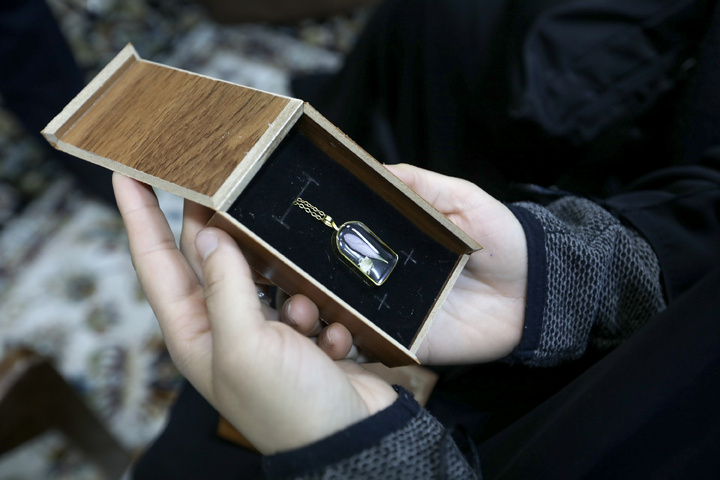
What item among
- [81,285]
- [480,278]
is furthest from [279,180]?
[81,285]

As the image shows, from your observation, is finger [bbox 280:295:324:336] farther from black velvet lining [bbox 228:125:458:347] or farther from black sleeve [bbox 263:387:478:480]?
black sleeve [bbox 263:387:478:480]

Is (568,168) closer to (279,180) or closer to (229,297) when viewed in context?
(279,180)

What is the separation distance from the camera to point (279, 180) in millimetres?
601

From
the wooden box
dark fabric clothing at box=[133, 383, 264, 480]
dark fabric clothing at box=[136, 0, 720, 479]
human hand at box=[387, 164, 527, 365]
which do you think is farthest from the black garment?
dark fabric clothing at box=[133, 383, 264, 480]

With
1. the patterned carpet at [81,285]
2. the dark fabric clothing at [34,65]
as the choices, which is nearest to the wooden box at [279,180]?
the dark fabric clothing at [34,65]

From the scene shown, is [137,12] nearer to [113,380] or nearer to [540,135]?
[113,380]

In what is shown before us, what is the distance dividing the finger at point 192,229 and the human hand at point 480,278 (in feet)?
0.88

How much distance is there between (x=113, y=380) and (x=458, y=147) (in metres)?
1.02

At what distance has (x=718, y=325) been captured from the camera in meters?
0.43

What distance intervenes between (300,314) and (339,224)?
0.13m

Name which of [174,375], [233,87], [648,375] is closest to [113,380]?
[174,375]

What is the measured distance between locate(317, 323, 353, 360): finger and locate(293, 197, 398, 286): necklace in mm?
79

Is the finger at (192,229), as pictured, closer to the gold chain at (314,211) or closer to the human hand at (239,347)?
the human hand at (239,347)

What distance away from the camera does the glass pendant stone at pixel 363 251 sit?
0.61m
